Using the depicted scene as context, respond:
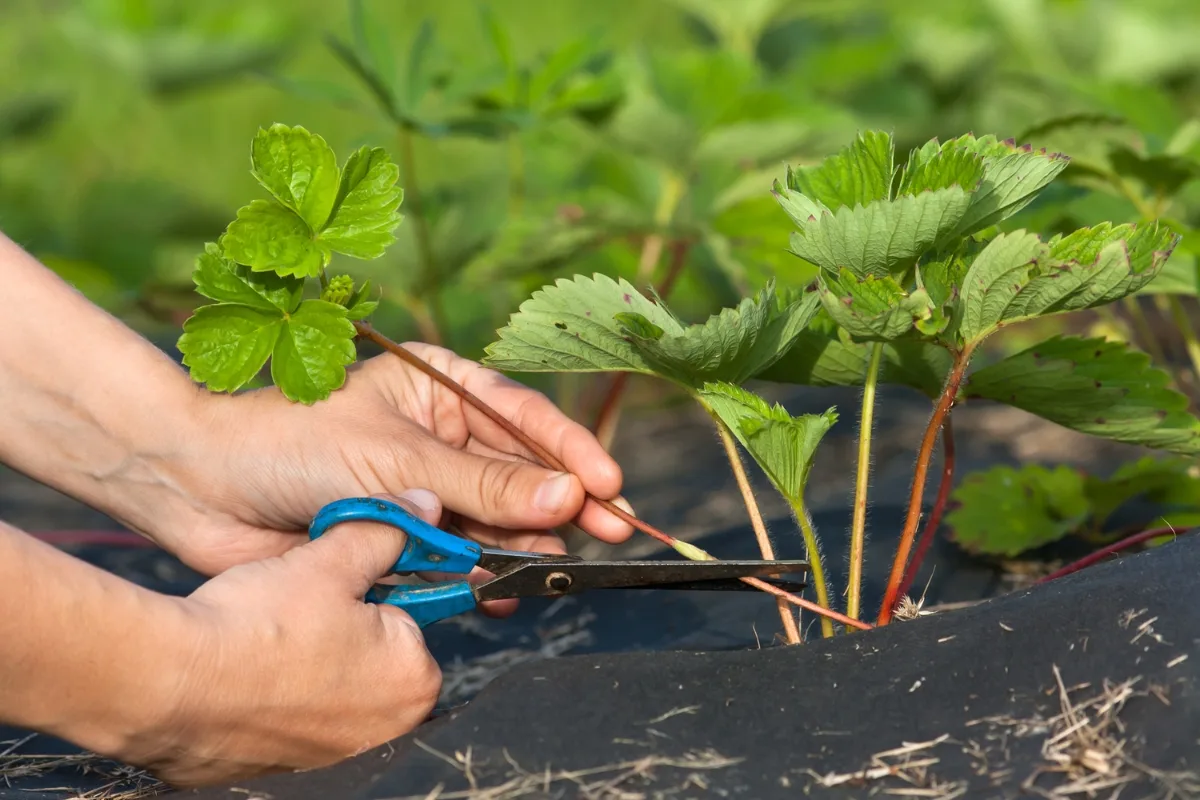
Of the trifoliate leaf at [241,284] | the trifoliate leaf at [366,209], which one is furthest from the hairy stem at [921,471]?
the trifoliate leaf at [241,284]

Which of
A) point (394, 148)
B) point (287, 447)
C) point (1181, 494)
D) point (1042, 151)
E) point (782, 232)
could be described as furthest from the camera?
point (394, 148)

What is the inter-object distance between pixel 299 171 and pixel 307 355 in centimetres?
25

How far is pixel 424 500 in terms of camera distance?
5.59ft

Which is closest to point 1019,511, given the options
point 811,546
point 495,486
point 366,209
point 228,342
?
point 811,546

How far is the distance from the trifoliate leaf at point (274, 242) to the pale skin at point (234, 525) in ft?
0.90

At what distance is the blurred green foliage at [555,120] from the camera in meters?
2.63

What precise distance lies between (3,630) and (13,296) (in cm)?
72

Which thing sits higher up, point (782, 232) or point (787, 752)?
point (782, 232)

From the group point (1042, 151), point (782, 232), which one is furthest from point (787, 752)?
A: point (782, 232)

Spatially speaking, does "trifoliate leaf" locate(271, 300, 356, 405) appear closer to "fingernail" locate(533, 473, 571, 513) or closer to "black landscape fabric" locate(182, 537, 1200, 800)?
"fingernail" locate(533, 473, 571, 513)

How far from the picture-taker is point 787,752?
1.33 metres

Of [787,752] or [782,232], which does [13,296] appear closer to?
[787,752]

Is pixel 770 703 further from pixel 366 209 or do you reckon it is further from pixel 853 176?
pixel 366 209

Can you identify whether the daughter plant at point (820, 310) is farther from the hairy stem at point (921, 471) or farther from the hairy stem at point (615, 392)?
the hairy stem at point (615, 392)
